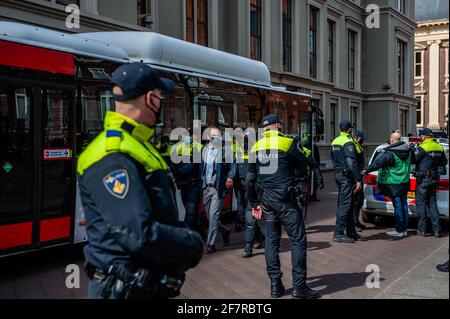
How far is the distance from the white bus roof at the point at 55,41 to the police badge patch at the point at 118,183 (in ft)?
14.6

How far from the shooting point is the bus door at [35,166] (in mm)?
6234

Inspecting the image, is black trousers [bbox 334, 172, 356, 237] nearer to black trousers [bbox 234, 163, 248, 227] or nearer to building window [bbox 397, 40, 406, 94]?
black trousers [bbox 234, 163, 248, 227]

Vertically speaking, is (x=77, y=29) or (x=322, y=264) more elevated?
(x=77, y=29)

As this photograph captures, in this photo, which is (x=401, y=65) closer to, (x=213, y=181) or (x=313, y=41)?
(x=313, y=41)

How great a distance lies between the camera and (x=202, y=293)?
585 cm

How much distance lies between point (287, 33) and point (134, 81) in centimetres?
2345

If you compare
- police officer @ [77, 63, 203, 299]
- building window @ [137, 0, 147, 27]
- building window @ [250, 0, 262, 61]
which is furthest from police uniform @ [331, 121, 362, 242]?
building window @ [250, 0, 262, 61]

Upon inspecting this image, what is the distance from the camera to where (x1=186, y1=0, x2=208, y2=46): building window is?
61.4 feet

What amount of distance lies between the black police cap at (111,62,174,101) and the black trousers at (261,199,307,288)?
3222 millimetres

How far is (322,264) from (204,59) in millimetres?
4779
